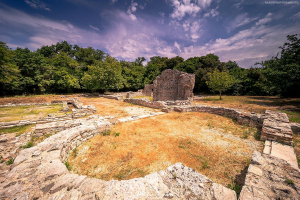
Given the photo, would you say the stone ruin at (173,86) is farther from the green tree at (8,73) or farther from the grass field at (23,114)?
the green tree at (8,73)

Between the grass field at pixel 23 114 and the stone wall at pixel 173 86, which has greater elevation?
the stone wall at pixel 173 86

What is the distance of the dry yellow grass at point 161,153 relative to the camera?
381 centimetres

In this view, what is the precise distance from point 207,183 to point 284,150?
14.3ft

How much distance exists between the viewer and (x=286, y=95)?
72.2 ft

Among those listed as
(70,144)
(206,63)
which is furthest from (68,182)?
(206,63)

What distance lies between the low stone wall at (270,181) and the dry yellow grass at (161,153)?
2.62 feet

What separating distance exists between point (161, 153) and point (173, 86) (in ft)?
53.8

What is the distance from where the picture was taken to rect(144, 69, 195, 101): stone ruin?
57.3ft

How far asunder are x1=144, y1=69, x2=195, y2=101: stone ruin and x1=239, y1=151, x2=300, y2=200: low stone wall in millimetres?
14505

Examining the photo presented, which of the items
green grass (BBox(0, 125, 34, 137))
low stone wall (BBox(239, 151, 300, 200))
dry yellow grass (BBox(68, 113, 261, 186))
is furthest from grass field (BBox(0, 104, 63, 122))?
low stone wall (BBox(239, 151, 300, 200))

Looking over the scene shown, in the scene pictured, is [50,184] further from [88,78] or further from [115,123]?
[88,78]

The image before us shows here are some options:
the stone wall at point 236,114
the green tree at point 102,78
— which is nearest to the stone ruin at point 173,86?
the stone wall at point 236,114

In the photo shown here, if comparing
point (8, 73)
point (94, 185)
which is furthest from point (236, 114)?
point (8, 73)

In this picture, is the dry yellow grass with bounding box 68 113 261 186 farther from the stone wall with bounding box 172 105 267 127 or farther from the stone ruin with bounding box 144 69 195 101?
the stone ruin with bounding box 144 69 195 101
